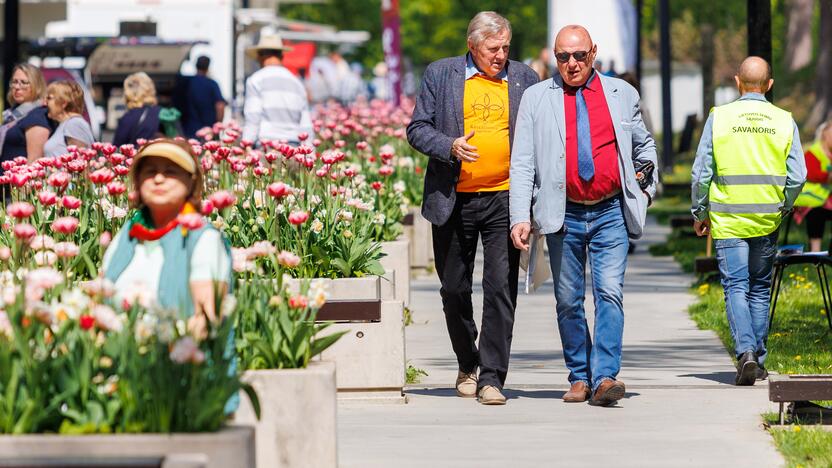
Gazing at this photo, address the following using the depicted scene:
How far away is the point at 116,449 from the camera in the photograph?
17.0 ft

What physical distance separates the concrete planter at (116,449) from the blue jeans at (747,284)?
17.2ft

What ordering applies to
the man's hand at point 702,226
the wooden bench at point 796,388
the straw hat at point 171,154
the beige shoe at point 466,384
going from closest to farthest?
the straw hat at point 171,154
the wooden bench at point 796,388
the beige shoe at point 466,384
the man's hand at point 702,226

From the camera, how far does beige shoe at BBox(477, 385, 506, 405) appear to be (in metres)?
9.11

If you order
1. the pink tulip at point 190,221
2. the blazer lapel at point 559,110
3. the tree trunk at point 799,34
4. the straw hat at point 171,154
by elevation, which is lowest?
the pink tulip at point 190,221

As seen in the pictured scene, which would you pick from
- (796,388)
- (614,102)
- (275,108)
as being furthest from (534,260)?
(275,108)

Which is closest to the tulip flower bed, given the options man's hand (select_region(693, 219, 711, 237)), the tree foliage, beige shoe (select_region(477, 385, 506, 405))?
beige shoe (select_region(477, 385, 506, 405))

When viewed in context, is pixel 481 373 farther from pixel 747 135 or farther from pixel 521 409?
pixel 747 135

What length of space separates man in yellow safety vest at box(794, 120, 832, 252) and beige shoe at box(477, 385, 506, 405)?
26.2 ft

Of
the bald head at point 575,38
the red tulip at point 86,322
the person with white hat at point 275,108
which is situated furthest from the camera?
the person with white hat at point 275,108

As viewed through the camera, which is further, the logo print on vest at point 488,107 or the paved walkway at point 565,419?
the logo print on vest at point 488,107

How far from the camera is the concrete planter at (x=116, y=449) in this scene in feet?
16.9

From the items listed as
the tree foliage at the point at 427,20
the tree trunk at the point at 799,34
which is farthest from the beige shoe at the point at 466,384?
the tree foliage at the point at 427,20

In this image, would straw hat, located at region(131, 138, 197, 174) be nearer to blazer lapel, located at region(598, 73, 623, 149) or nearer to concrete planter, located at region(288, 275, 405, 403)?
concrete planter, located at region(288, 275, 405, 403)

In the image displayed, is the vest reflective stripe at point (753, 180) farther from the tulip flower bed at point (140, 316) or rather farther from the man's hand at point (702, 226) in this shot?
the tulip flower bed at point (140, 316)
